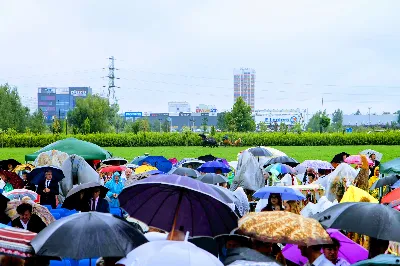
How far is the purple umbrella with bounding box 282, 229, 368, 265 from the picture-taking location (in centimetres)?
541

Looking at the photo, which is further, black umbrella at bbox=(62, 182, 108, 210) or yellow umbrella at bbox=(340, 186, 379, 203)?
black umbrella at bbox=(62, 182, 108, 210)

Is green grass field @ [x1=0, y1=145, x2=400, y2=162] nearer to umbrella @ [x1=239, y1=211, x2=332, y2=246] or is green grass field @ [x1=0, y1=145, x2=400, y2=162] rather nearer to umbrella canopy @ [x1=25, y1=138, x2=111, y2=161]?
umbrella canopy @ [x1=25, y1=138, x2=111, y2=161]

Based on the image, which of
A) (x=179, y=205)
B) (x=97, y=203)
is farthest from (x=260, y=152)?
(x=179, y=205)

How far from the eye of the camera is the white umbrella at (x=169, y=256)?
3939 millimetres

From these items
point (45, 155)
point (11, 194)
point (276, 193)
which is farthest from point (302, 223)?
point (45, 155)

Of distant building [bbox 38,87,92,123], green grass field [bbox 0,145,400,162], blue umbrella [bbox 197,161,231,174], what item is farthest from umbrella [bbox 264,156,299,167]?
distant building [bbox 38,87,92,123]

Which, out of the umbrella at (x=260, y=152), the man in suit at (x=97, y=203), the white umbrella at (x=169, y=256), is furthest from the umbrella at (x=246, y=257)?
the umbrella at (x=260, y=152)

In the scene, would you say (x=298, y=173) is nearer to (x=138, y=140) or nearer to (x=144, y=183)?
(x=144, y=183)

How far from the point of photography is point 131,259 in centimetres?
414

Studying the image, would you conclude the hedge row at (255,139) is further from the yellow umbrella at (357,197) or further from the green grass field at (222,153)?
the yellow umbrella at (357,197)

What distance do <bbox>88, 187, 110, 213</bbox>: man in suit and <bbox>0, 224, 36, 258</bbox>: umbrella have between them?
3.92 m

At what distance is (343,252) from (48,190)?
22.9 ft

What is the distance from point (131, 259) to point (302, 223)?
1517mm

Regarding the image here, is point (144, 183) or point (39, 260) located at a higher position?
point (144, 183)
